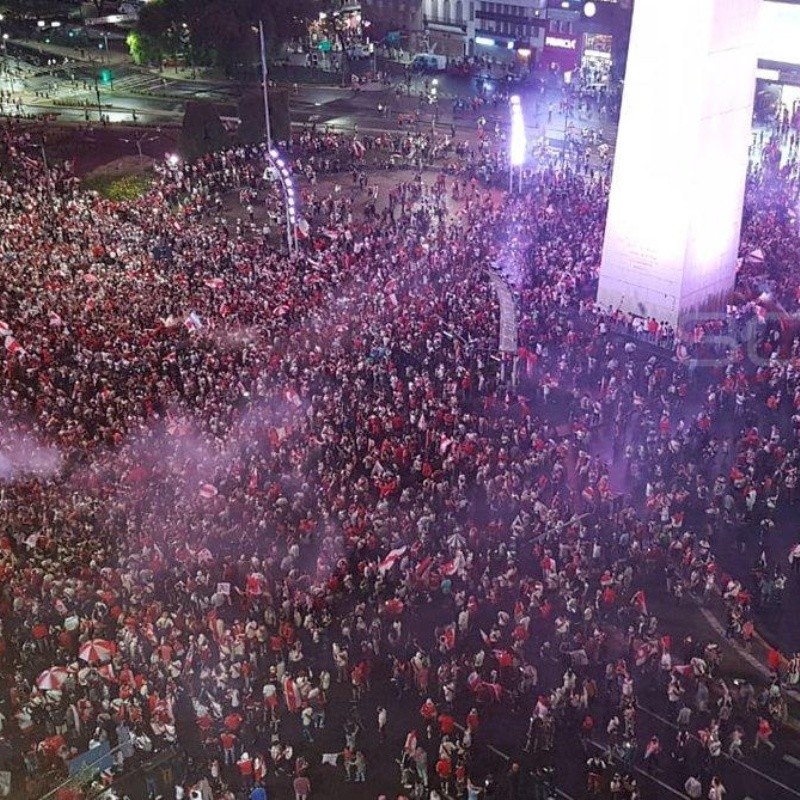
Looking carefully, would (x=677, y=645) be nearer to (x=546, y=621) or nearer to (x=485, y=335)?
(x=546, y=621)

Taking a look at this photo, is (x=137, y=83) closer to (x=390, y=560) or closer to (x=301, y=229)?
(x=301, y=229)

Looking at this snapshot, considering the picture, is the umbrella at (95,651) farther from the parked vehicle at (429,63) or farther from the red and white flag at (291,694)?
the parked vehicle at (429,63)

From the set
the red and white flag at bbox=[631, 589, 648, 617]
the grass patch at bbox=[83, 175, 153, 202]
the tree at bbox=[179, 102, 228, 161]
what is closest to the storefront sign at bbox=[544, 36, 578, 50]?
the tree at bbox=[179, 102, 228, 161]

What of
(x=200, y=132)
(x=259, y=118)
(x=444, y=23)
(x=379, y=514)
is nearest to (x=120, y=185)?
(x=200, y=132)

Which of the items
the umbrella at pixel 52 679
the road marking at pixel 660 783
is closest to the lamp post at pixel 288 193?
the umbrella at pixel 52 679

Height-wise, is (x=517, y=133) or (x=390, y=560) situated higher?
(x=517, y=133)

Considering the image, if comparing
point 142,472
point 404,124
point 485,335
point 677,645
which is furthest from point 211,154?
point 677,645
